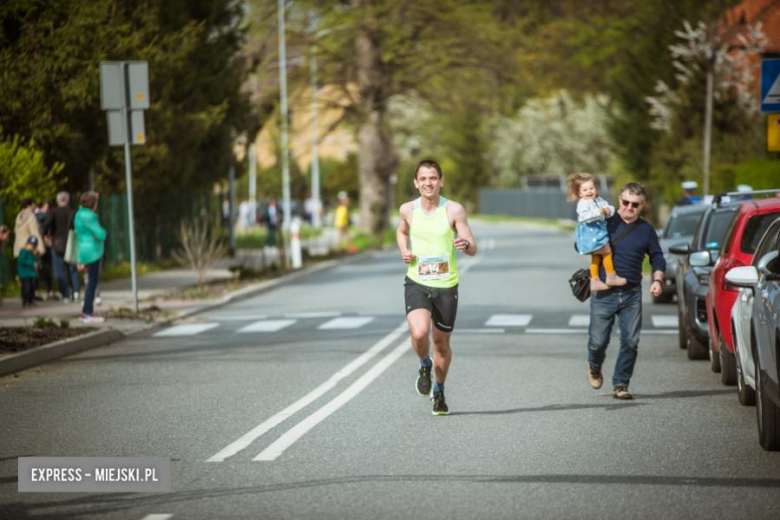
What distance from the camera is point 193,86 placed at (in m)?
33.3

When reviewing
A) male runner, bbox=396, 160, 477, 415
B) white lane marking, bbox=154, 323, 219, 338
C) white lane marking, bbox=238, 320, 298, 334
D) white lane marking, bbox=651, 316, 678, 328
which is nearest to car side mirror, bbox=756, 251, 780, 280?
male runner, bbox=396, 160, 477, 415

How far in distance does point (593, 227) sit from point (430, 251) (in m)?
1.49

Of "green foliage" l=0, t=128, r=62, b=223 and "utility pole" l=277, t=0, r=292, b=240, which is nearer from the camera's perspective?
"green foliage" l=0, t=128, r=62, b=223

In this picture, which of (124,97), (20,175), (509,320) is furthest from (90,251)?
(20,175)

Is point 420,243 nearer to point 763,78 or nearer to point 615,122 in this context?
point 763,78

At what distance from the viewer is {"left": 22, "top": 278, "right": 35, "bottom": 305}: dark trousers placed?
872 inches

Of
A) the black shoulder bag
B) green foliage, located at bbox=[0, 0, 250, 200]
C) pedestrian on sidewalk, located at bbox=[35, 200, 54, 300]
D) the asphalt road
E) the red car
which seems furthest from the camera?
green foliage, located at bbox=[0, 0, 250, 200]

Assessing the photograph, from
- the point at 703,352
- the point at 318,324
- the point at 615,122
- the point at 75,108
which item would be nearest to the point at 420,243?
the point at 703,352

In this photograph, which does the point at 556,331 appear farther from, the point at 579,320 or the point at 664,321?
the point at 664,321

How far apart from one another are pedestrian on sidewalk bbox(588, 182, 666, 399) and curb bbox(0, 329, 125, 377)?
19.7ft

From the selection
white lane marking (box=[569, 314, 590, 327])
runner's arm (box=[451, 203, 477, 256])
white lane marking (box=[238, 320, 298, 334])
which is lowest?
white lane marking (box=[569, 314, 590, 327])

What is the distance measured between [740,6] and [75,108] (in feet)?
123

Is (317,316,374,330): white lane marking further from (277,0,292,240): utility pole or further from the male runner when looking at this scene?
(277,0,292,240): utility pole

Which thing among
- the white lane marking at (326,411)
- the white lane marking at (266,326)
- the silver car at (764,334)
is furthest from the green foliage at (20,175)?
the silver car at (764,334)
